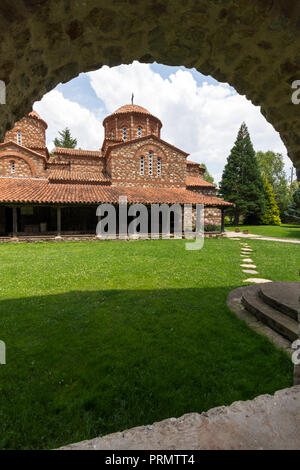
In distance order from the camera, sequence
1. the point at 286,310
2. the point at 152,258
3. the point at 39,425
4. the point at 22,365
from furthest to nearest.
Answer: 1. the point at 152,258
2. the point at 286,310
3. the point at 22,365
4. the point at 39,425

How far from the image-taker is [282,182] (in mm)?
45812

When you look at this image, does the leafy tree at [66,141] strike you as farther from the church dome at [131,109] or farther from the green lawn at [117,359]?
the green lawn at [117,359]

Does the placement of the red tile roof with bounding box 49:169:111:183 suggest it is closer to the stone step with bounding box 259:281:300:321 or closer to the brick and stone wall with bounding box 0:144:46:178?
the brick and stone wall with bounding box 0:144:46:178

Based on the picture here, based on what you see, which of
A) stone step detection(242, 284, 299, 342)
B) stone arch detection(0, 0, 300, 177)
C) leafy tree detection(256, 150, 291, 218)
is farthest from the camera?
leafy tree detection(256, 150, 291, 218)

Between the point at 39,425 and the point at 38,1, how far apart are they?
3.39 metres

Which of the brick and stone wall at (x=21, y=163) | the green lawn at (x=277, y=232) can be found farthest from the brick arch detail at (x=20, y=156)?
the green lawn at (x=277, y=232)

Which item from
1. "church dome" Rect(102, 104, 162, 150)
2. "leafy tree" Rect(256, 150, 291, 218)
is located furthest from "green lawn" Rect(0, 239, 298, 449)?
"leafy tree" Rect(256, 150, 291, 218)

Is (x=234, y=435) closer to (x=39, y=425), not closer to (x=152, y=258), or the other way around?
(x=39, y=425)

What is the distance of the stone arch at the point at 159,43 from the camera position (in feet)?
5.78

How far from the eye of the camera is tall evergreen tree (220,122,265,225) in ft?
110

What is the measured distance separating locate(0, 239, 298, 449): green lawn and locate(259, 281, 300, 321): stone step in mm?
767
